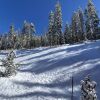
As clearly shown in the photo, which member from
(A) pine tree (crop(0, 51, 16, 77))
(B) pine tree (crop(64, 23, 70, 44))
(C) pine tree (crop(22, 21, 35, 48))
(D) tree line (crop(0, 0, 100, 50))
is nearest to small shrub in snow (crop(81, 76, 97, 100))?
(A) pine tree (crop(0, 51, 16, 77))

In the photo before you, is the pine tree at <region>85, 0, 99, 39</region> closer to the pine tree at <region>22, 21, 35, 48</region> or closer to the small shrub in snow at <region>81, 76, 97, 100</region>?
the pine tree at <region>22, 21, 35, 48</region>

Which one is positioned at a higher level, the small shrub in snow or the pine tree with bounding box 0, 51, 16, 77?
the pine tree with bounding box 0, 51, 16, 77

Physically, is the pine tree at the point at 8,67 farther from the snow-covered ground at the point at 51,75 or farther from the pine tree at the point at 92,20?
the pine tree at the point at 92,20

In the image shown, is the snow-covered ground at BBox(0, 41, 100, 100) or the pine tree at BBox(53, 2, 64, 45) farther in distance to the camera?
the pine tree at BBox(53, 2, 64, 45)

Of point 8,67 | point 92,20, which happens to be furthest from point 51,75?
point 92,20

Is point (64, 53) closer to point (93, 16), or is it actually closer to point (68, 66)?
point (68, 66)

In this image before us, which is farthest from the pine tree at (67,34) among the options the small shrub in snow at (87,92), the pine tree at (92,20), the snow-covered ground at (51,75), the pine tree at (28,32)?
the small shrub in snow at (87,92)

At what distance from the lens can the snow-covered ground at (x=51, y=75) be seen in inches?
1563

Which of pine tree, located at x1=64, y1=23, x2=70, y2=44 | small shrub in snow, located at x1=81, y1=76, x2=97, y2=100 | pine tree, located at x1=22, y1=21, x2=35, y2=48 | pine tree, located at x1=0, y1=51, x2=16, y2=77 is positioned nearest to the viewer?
small shrub in snow, located at x1=81, y1=76, x2=97, y2=100

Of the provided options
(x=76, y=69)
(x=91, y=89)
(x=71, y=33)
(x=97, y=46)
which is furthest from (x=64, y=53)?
(x=71, y=33)

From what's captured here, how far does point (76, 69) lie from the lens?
1861 inches

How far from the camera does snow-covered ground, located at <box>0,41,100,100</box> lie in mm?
39700

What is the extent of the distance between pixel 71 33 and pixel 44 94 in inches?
3116

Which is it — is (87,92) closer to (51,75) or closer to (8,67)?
(51,75)
